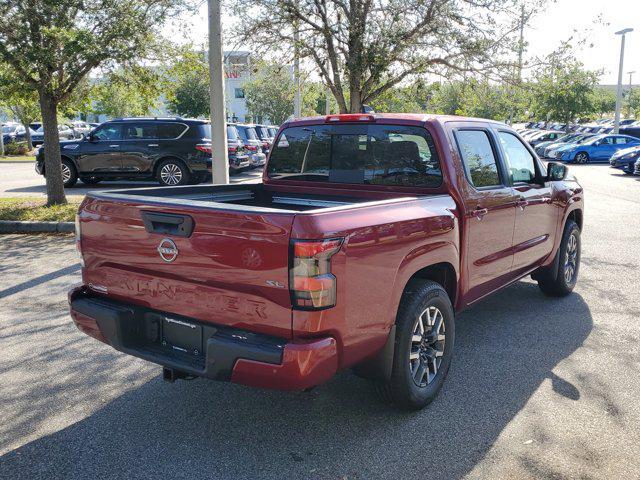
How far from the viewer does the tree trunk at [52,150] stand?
35.2ft

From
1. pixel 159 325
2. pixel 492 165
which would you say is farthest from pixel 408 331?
pixel 492 165

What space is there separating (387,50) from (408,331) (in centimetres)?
814

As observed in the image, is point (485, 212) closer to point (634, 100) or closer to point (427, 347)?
point (427, 347)

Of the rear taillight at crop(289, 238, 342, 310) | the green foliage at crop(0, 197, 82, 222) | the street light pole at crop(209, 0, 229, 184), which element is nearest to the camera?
the rear taillight at crop(289, 238, 342, 310)

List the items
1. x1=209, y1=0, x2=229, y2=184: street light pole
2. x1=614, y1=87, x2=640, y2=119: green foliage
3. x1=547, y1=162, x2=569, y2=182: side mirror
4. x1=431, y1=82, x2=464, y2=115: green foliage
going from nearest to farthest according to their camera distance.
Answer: x1=547, y1=162, x2=569, y2=182: side mirror → x1=209, y1=0, x2=229, y2=184: street light pole → x1=431, y1=82, x2=464, y2=115: green foliage → x1=614, y1=87, x2=640, y2=119: green foliage

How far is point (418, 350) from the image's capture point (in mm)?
3654

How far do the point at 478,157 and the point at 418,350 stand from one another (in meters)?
1.70

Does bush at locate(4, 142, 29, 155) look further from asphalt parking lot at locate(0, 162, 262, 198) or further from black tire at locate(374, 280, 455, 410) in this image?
black tire at locate(374, 280, 455, 410)

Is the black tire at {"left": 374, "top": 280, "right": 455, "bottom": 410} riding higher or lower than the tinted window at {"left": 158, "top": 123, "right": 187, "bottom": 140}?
lower

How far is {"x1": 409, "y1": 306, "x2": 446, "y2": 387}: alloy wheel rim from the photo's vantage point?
3.62 meters

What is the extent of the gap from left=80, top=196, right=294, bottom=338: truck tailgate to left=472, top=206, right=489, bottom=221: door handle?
1.90 meters

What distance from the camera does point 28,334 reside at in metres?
4.96

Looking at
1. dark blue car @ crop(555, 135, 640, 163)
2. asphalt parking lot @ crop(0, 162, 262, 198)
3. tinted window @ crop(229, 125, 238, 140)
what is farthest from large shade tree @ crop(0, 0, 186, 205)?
dark blue car @ crop(555, 135, 640, 163)

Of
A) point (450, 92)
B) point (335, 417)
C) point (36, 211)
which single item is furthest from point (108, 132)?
point (335, 417)
